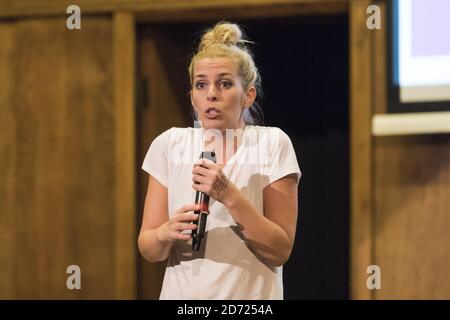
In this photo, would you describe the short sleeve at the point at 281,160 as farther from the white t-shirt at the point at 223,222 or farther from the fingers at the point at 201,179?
the fingers at the point at 201,179

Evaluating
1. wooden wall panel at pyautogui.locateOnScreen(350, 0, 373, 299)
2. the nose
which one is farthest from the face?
wooden wall panel at pyautogui.locateOnScreen(350, 0, 373, 299)

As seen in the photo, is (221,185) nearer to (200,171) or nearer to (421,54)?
(200,171)

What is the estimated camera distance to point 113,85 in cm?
261

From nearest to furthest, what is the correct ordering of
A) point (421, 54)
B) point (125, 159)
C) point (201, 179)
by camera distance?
point (201, 179) → point (421, 54) → point (125, 159)

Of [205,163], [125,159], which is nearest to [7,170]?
[125,159]

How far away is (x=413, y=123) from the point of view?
2.36 meters

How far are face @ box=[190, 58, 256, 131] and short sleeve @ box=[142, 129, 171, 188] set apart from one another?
84 millimetres

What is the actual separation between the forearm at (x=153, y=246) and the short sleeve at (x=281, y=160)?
0.22m

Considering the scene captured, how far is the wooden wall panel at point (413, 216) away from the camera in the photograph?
95.0 inches

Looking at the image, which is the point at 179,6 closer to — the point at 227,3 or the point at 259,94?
the point at 227,3

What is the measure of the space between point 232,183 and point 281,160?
0.13 metres

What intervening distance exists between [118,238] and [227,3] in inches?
35.2

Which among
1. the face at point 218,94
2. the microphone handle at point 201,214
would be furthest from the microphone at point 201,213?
the face at point 218,94
